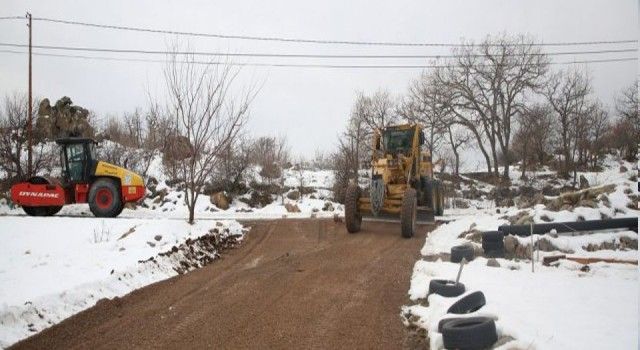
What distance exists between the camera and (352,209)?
1268 cm

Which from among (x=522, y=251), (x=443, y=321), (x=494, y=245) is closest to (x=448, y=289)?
(x=443, y=321)

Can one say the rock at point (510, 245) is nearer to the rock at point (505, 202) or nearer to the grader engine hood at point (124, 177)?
the grader engine hood at point (124, 177)

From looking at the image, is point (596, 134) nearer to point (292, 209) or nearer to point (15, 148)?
point (292, 209)

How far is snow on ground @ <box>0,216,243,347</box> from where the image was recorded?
18.3 ft

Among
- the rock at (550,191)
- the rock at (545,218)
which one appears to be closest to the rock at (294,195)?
the rock at (550,191)

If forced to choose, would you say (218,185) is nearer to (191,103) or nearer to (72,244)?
(191,103)

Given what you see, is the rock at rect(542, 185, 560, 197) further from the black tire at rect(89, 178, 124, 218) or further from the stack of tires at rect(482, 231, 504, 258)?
the black tire at rect(89, 178, 124, 218)

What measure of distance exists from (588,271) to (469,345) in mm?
4257

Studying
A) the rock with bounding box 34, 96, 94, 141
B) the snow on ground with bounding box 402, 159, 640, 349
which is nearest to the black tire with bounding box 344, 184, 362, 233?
the snow on ground with bounding box 402, 159, 640, 349

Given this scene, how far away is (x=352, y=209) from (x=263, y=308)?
6.92 meters

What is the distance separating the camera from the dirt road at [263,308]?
16.3ft

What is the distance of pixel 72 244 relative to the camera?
389 inches

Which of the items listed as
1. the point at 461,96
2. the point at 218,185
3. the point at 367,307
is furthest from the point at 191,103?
the point at 461,96

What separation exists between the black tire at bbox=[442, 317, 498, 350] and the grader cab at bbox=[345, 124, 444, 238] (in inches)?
300
